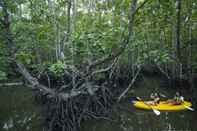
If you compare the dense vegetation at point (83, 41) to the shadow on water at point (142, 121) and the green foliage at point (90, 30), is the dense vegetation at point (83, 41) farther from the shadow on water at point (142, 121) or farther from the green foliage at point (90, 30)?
the shadow on water at point (142, 121)

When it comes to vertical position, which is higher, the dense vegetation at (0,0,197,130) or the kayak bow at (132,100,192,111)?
the dense vegetation at (0,0,197,130)

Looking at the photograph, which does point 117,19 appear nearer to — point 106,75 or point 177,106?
point 106,75

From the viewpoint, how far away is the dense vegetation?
244 inches

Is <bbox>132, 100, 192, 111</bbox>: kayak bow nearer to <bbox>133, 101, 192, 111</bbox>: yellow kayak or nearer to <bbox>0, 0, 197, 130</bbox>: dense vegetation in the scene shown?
<bbox>133, 101, 192, 111</bbox>: yellow kayak

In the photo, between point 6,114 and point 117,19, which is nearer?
point 6,114

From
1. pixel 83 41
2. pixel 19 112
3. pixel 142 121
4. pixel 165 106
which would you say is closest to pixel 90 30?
pixel 83 41

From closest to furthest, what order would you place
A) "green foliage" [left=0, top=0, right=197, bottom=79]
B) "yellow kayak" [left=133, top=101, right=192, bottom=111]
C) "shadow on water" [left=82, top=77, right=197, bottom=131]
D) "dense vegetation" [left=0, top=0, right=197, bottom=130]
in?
"dense vegetation" [left=0, top=0, right=197, bottom=130] < "green foliage" [left=0, top=0, right=197, bottom=79] < "shadow on water" [left=82, top=77, right=197, bottom=131] < "yellow kayak" [left=133, top=101, right=192, bottom=111]

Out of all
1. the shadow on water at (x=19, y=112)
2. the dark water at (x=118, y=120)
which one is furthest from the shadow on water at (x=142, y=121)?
the shadow on water at (x=19, y=112)

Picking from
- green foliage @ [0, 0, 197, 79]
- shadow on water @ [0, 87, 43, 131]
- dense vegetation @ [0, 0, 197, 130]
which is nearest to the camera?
dense vegetation @ [0, 0, 197, 130]

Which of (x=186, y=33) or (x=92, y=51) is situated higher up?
(x=186, y=33)

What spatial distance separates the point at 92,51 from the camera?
25.0 feet

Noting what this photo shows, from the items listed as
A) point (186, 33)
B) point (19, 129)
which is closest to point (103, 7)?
point (186, 33)

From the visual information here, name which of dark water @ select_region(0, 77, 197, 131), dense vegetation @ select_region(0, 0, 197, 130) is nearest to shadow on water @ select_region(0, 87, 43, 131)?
dark water @ select_region(0, 77, 197, 131)

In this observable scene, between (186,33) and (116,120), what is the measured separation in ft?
17.8
